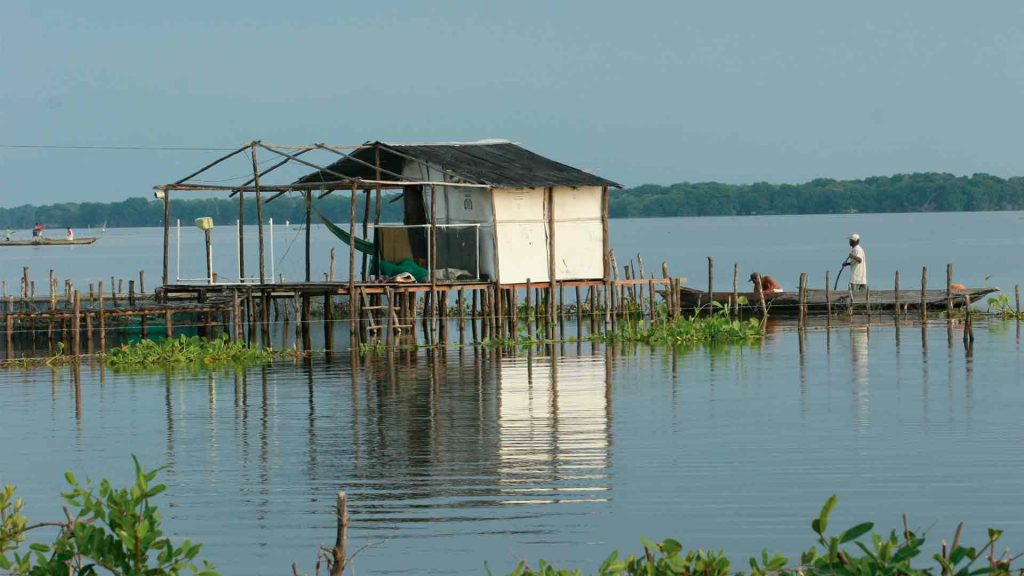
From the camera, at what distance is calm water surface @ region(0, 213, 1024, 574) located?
13.0m

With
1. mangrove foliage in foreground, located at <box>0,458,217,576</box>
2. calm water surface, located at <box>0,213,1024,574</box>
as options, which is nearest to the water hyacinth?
calm water surface, located at <box>0,213,1024,574</box>

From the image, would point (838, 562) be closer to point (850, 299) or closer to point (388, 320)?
point (388, 320)

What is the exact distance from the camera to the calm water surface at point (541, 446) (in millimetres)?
13047

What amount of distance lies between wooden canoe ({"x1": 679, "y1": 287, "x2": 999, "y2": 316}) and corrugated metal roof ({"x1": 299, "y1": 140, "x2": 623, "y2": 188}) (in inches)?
249

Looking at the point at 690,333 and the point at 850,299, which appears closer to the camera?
the point at 690,333

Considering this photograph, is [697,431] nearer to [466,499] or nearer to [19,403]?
[466,499]

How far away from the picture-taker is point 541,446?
17.4 metres

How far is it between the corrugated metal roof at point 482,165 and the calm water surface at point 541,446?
11.8 feet

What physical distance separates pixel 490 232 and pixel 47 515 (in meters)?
17.0

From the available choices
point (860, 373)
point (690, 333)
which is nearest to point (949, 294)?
point (690, 333)

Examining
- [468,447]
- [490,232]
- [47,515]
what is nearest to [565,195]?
[490,232]

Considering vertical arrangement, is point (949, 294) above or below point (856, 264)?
below

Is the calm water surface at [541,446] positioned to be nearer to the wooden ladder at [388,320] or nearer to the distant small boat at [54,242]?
the wooden ladder at [388,320]

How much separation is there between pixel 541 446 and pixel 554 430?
1.34 meters
